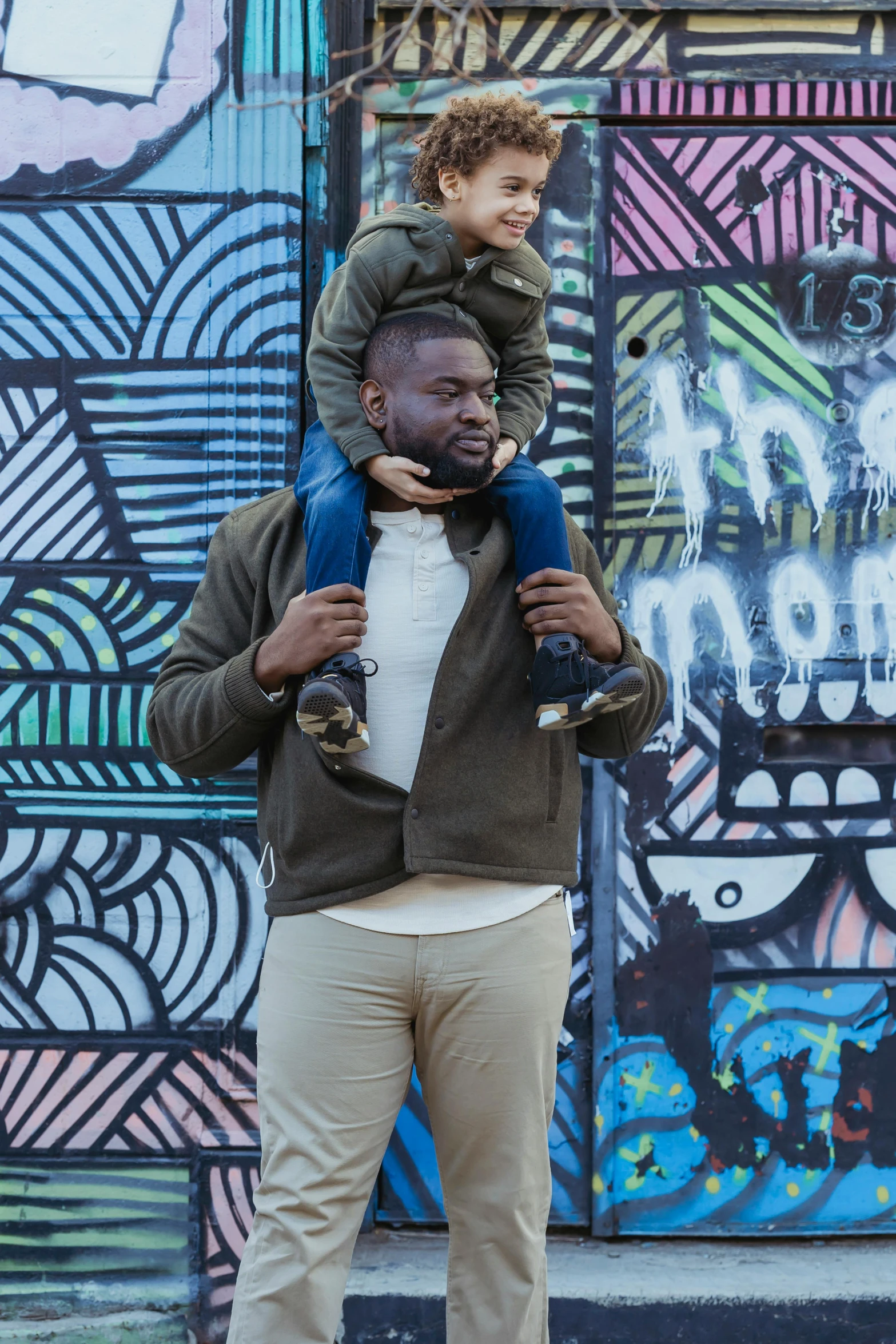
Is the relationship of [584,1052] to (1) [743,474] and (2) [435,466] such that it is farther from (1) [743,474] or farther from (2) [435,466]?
(2) [435,466]

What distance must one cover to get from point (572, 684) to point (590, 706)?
0.05 m

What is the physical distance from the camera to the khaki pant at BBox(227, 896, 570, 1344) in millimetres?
1896

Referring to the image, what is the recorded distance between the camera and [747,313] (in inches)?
124

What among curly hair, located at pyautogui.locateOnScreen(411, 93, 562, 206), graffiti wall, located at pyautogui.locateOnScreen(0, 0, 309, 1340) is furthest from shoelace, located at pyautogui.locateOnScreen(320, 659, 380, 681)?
graffiti wall, located at pyautogui.locateOnScreen(0, 0, 309, 1340)

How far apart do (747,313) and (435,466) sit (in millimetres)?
1497

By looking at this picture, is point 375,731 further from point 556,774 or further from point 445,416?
point 445,416

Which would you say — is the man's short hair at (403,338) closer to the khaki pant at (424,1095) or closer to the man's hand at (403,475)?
the man's hand at (403,475)

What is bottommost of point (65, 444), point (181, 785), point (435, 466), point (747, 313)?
point (181, 785)

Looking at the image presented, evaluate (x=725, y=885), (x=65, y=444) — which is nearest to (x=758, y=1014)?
(x=725, y=885)

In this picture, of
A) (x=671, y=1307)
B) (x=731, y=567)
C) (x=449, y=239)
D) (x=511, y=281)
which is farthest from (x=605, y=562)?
(x=671, y=1307)

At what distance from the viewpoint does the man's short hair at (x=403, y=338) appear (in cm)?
204

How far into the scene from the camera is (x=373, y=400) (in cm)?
208

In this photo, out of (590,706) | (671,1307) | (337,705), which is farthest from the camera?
(671,1307)

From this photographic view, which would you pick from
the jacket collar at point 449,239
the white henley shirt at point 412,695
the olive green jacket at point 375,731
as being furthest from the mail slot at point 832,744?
the jacket collar at point 449,239
